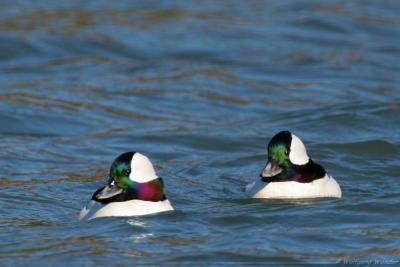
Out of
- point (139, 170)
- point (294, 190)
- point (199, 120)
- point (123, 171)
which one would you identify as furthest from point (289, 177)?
point (199, 120)

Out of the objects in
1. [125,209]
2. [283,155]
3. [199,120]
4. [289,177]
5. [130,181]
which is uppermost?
[199,120]

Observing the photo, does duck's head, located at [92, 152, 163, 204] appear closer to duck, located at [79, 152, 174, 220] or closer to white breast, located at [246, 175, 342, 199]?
duck, located at [79, 152, 174, 220]

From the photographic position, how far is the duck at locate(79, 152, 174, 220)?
38.0 ft

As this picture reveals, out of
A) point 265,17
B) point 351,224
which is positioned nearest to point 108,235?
point 351,224

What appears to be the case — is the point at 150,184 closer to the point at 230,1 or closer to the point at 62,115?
the point at 62,115

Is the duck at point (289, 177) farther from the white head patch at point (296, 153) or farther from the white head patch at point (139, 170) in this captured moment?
the white head patch at point (139, 170)

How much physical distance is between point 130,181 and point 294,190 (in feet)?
6.78

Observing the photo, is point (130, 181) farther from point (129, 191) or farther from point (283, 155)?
point (283, 155)

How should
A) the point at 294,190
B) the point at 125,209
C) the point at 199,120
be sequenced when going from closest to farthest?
1. the point at 125,209
2. the point at 294,190
3. the point at 199,120

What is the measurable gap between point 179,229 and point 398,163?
15.2 ft

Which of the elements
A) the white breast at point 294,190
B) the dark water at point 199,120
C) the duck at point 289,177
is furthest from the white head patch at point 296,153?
the dark water at point 199,120

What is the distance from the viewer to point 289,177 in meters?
13.0

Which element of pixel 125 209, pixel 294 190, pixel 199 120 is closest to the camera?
pixel 125 209

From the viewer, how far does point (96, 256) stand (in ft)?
34.4
